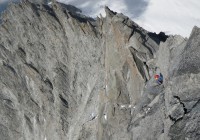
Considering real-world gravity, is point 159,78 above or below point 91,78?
below

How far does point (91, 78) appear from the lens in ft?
277

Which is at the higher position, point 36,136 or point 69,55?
point 69,55

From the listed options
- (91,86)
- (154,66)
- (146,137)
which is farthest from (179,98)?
(91,86)

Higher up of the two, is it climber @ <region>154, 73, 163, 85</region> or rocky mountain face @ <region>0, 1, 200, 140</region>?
rocky mountain face @ <region>0, 1, 200, 140</region>

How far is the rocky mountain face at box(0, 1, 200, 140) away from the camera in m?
43.3

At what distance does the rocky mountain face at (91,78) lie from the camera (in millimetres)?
43281

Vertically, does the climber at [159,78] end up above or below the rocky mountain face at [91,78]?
below

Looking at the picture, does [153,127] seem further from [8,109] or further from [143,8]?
[8,109]

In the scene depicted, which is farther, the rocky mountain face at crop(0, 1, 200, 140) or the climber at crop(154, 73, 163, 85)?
the climber at crop(154, 73, 163, 85)

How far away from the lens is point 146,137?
152 feet

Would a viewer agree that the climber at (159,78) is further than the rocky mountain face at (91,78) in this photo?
Yes

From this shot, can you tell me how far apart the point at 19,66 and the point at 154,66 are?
5625 centimetres

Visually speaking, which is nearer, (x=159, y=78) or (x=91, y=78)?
(x=159, y=78)

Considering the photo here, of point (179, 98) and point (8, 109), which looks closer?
point (179, 98)
